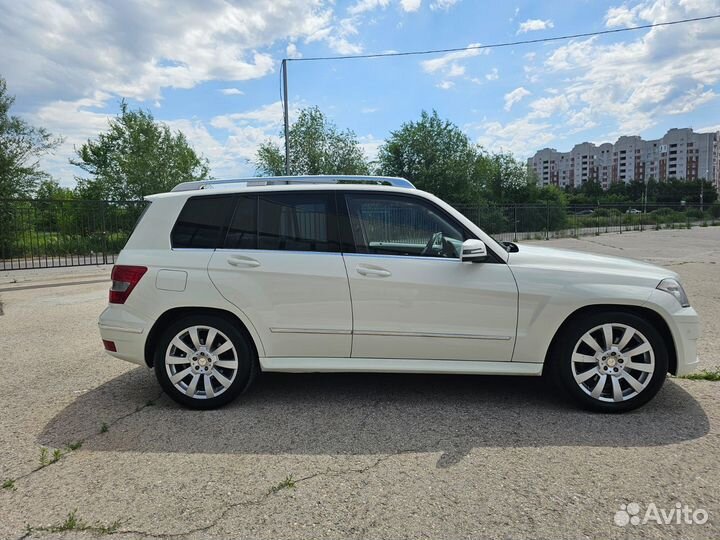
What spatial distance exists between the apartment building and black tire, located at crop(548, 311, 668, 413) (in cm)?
12892

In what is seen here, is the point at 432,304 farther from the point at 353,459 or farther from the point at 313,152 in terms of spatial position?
the point at 313,152

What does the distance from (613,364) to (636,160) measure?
503 feet

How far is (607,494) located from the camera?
2.70 meters

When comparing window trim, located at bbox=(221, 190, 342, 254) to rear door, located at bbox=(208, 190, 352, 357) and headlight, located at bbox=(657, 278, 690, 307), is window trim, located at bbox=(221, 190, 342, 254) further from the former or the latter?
headlight, located at bbox=(657, 278, 690, 307)

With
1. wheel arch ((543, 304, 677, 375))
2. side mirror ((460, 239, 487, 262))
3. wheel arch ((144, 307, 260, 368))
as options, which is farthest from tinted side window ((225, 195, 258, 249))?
wheel arch ((543, 304, 677, 375))

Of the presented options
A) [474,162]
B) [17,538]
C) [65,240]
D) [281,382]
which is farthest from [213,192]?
[474,162]

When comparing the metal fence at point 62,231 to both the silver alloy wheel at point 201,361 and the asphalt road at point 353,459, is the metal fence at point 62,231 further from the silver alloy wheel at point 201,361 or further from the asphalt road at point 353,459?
the asphalt road at point 353,459

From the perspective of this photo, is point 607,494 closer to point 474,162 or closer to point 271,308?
point 271,308

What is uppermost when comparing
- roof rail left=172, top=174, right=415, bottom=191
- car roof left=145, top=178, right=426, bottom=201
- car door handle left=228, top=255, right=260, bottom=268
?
roof rail left=172, top=174, right=415, bottom=191

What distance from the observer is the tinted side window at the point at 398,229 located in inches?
152

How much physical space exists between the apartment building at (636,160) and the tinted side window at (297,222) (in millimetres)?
129919

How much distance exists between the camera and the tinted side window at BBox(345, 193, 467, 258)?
387cm

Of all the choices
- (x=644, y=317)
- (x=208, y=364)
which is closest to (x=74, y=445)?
(x=208, y=364)

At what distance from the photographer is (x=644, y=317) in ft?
12.3
